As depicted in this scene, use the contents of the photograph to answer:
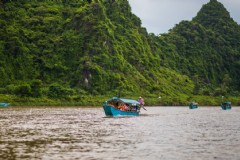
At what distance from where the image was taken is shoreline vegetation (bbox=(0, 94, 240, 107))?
89625 mm

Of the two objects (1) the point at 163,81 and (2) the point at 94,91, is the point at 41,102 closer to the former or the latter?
(2) the point at 94,91

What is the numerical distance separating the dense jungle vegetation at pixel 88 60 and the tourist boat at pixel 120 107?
3780cm

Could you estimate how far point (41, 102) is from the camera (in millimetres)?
91250

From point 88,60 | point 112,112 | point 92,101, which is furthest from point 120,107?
point 88,60

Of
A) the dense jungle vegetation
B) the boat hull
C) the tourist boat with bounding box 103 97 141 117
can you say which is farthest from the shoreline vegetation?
the boat hull

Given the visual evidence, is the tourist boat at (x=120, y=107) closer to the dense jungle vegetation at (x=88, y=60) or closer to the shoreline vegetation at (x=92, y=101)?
the shoreline vegetation at (x=92, y=101)

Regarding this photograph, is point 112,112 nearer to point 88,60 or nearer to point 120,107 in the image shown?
point 120,107

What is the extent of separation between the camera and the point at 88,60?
125 m

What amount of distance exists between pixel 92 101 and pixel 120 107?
46955 millimetres

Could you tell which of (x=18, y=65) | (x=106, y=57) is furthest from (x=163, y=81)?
(x=18, y=65)

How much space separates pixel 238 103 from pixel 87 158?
122 metres

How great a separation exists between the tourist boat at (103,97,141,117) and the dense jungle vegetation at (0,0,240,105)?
3780cm

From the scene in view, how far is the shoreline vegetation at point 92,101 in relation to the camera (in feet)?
294

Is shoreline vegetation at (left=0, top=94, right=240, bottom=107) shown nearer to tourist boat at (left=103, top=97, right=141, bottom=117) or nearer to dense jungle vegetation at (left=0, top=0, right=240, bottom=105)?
dense jungle vegetation at (left=0, top=0, right=240, bottom=105)
